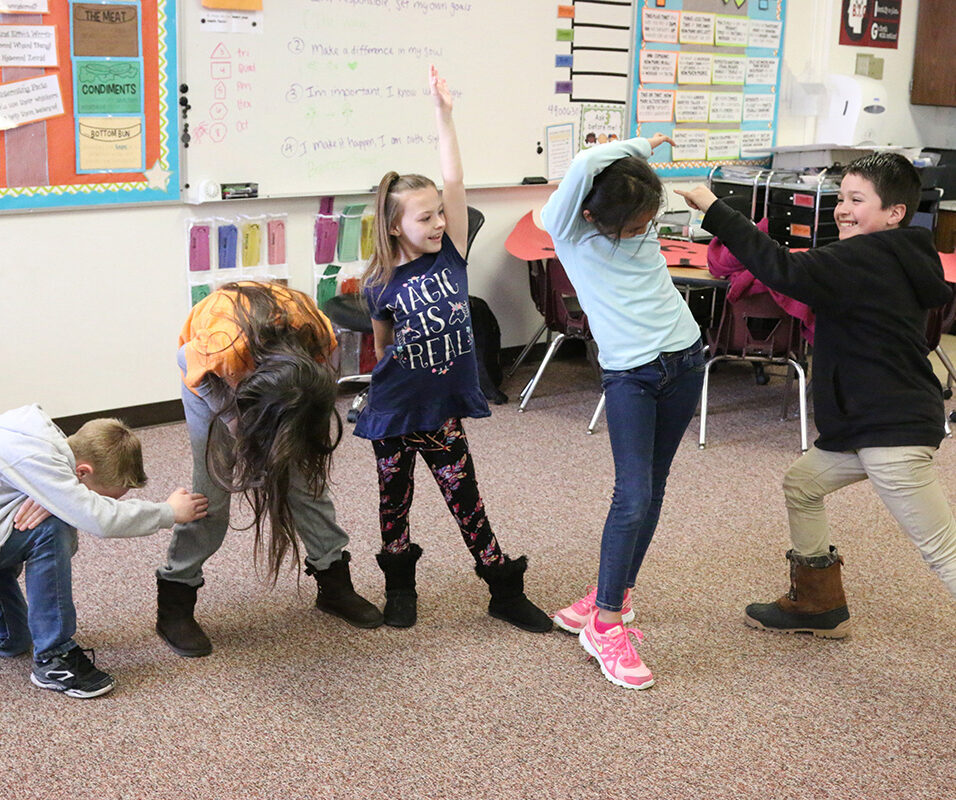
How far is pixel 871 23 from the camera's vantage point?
6.22m

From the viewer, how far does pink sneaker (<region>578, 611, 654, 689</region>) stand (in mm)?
2373

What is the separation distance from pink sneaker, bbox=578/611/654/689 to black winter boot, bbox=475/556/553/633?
0.20 metres

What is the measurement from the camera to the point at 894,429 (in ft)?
7.42

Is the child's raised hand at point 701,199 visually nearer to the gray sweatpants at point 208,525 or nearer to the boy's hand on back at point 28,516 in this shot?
the gray sweatpants at point 208,525

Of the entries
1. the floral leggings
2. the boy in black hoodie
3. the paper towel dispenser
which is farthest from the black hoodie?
the paper towel dispenser

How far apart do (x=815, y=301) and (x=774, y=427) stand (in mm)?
→ 2279

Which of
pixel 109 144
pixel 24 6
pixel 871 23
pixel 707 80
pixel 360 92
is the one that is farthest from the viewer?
pixel 871 23

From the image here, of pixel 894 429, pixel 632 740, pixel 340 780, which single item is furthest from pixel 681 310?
pixel 340 780

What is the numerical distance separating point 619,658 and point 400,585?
1.87 ft

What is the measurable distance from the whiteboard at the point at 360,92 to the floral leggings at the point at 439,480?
77.2 inches

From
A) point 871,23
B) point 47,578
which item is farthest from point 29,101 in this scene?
point 871,23

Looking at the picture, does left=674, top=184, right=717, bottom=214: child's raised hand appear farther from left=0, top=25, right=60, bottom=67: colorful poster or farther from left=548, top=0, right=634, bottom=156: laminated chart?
left=548, top=0, right=634, bottom=156: laminated chart

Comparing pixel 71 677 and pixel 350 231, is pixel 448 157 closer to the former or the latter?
pixel 71 677

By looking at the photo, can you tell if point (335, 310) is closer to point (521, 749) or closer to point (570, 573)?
point (570, 573)
